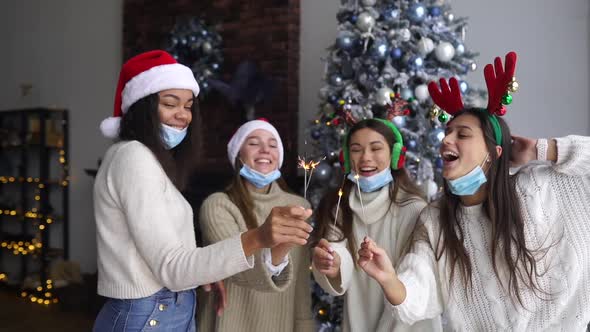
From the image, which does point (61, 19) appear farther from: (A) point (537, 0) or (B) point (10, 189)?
(A) point (537, 0)

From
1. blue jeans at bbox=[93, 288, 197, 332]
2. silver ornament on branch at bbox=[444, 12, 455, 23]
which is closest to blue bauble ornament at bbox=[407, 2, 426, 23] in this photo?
silver ornament on branch at bbox=[444, 12, 455, 23]

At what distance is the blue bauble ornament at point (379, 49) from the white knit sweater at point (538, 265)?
63.8 inches

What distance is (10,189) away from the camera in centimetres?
A: 629

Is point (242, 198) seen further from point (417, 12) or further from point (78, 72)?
point (78, 72)

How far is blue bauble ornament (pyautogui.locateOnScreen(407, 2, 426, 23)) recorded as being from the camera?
3240mm

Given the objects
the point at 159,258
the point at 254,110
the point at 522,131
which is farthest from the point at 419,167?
the point at 159,258

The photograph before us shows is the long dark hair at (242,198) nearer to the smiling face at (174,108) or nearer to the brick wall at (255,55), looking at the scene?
the smiling face at (174,108)

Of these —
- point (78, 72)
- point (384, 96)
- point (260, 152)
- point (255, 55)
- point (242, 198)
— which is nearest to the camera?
point (242, 198)

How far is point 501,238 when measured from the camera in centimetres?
165

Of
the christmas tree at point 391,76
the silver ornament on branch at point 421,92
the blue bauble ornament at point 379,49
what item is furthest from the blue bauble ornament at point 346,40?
the silver ornament on branch at point 421,92

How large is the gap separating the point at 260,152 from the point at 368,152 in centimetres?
54

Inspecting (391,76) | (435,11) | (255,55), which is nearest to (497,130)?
(391,76)

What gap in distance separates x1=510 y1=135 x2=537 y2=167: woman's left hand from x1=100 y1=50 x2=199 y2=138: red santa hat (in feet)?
3.66

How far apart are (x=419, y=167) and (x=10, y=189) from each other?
5284mm
